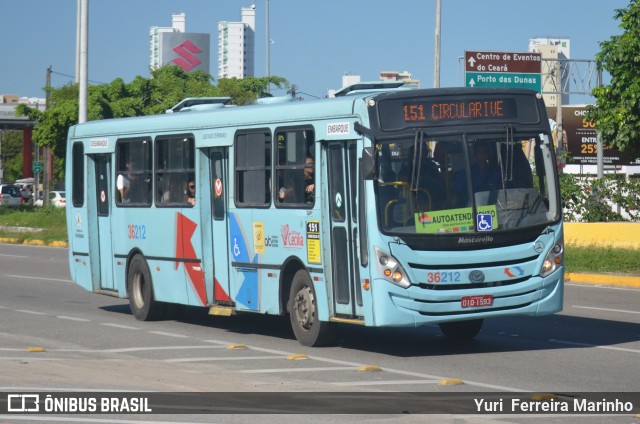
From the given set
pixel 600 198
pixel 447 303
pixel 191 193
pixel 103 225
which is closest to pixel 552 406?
pixel 447 303

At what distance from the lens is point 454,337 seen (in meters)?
15.4

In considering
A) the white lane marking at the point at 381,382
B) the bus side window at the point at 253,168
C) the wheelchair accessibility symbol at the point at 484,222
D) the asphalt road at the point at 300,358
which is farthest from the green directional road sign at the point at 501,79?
the white lane marking at the point at 381,382

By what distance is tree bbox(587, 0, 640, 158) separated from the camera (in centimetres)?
2498

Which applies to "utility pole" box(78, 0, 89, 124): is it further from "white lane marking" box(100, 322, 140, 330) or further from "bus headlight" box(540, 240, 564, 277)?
"bus headlight" box(540, 240, 564, 277)

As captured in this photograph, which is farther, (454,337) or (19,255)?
(19,255)

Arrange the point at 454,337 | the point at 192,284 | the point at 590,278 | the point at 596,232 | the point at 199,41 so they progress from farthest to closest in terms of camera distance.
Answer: the point at 199,41, the point at 596,232, the point at 590,278, the point at 192,284, the point at 454,337

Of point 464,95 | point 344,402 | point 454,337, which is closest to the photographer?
point 344,402

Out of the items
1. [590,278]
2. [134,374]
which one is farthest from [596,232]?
[134,374]

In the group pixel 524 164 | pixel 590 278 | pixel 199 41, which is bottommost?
pixel 590 278

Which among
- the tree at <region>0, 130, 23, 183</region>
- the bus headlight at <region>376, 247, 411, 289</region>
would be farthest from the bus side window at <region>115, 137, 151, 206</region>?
the tree at <region>0, 130, 23, 183</region>

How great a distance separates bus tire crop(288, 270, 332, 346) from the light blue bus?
0.02 meters

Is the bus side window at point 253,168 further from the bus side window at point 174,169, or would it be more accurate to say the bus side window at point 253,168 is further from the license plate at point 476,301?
the license plate at point 476,301

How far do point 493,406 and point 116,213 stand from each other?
1013 cm

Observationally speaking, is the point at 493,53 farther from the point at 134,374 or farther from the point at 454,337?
the point at 134,374
